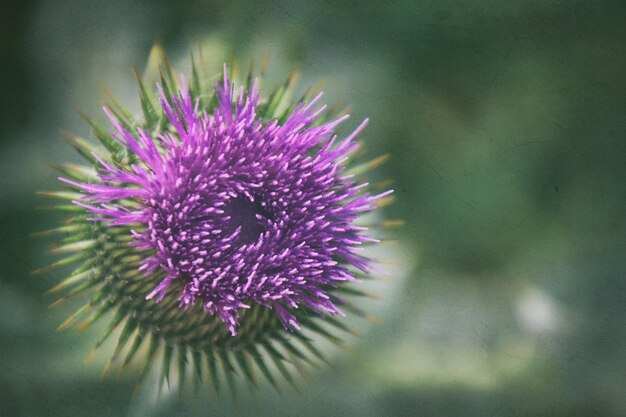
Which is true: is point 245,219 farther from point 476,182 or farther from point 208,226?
point 476,182

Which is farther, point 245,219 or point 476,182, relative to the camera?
point 476,182

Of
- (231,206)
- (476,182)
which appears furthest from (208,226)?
(476,182)

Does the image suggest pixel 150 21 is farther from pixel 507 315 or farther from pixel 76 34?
pixel 507 315

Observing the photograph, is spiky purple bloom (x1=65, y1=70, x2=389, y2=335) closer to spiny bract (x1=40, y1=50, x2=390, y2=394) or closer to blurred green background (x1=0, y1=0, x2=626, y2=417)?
spiny bract (x1=40, y1=50, x2=390, y2=394)

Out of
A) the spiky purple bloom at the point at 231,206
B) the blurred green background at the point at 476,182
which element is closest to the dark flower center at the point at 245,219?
the spiky purple bloom at the point at 231,206

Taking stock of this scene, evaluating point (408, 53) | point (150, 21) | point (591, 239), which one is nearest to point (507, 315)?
point (591, 239)

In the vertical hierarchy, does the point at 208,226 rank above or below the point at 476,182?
below
